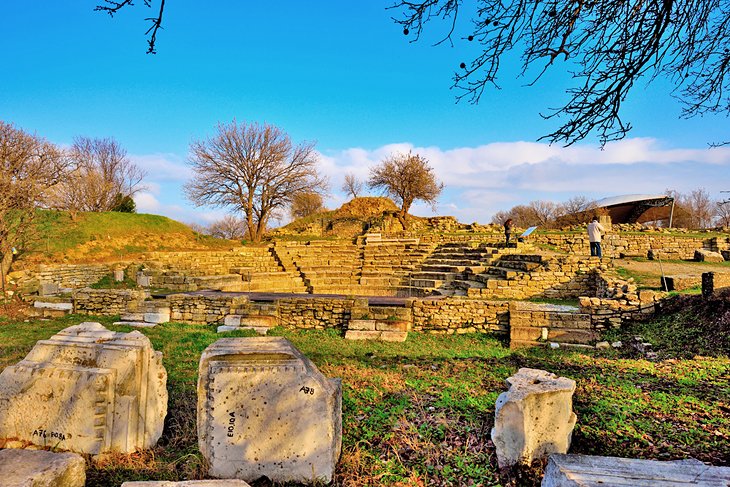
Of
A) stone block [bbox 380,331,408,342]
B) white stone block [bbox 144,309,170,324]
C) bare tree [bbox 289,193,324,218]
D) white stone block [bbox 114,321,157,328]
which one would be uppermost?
bare tree [bbox 289,193,324,218]

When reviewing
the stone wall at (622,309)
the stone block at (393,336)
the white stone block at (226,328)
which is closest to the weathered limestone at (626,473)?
the stone block at (393,336)

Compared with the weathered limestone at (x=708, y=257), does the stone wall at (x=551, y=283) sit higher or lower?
lower

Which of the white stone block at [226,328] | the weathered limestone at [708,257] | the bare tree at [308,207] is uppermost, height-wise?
the bare tree at [308,207]

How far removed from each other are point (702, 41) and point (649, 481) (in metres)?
3.35

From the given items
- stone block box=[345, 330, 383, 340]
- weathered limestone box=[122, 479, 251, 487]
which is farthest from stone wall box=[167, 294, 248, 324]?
weathered limestone box=[122, 479, 251, 487]

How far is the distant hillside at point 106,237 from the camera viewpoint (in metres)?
16.5

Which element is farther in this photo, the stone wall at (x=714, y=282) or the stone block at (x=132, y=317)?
the stone block at (x=132, y=317)

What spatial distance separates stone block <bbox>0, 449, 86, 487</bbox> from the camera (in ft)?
7.93

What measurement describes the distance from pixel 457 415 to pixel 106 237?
19.9m

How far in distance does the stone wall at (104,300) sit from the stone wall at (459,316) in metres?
7.47

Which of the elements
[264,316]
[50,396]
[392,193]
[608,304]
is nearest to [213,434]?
[50,396]

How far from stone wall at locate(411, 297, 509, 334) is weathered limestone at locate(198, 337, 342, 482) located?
7.02 m

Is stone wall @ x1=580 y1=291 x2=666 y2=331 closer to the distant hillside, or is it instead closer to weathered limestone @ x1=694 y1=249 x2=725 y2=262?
weathered limestone @ x1=694 y1=249 x2=725 y2=262

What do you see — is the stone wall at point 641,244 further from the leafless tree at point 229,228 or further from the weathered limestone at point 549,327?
the leafless tree at point 229,228
